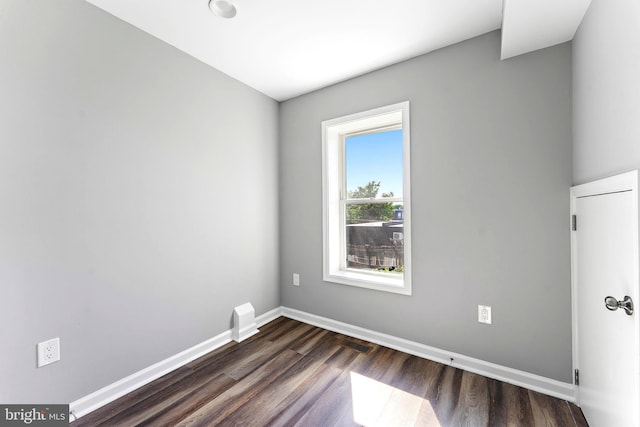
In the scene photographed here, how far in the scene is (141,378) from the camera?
6.19ft

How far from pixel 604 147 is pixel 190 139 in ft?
8.58

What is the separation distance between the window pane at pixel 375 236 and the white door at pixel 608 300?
1.25 m

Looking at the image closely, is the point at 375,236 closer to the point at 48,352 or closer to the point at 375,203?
the point at 375,203

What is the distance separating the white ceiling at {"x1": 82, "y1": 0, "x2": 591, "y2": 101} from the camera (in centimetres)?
164

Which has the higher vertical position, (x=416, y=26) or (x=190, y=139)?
(x=416, y=26)

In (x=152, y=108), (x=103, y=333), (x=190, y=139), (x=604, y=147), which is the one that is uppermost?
(x=152, y=108)

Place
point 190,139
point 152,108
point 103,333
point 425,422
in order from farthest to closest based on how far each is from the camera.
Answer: point 190,139 → point 152,108 → point 103,333 → point 425,422

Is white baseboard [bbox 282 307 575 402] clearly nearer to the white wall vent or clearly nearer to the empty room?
the empty room

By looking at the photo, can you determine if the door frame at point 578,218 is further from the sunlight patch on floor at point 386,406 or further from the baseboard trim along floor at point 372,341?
the sunlight patch on floor at point 386,406

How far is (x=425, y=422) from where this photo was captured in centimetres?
154

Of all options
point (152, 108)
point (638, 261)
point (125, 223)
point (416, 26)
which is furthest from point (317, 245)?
point (638, 261)

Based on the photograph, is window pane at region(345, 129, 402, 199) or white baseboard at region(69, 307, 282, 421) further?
window pane at region(345, 129, 402, 199)

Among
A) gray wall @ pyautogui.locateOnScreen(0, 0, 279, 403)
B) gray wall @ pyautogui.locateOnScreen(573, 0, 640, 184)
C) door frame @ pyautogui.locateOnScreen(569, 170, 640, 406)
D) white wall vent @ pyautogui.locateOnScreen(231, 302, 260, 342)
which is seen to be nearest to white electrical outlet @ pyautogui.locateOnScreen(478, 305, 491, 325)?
door frame @ pyautogui.locateOnScreen(569, 170, 640, 406)

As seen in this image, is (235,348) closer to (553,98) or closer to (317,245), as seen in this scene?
(317,245)
